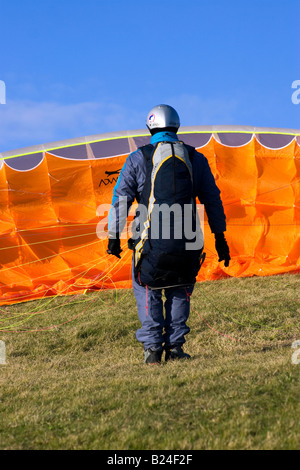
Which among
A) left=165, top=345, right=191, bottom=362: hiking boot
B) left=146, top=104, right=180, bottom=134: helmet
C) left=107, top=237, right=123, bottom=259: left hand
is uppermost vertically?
left=146, top=104, right=180, bottom=134: helmet

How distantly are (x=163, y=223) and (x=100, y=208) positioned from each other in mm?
7148

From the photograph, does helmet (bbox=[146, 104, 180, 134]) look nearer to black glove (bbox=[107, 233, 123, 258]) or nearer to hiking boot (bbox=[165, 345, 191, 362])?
black glove (bbox=[107, 233, 123, 258])

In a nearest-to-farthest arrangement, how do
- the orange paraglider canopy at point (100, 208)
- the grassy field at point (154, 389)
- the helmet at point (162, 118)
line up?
the grassy field at point (154, 389)
the helmet at point (162, 118)
the orange paraglider canopy at point (100, 208)

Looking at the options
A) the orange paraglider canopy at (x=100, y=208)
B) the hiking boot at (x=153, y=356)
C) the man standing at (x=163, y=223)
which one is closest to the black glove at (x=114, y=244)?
the man standing at (x=163, y=223)

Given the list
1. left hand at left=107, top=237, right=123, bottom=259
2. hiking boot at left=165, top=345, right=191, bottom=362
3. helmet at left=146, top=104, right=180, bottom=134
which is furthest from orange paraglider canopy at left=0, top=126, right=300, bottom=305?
helmet at left=146, top=104, right=180, bottom=134

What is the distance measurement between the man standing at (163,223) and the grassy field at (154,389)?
0.40 meters

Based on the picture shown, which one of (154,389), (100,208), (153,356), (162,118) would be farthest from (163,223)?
(100,208)

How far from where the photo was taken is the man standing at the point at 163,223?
15.4ft

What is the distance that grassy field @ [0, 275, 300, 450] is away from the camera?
9.99 ft

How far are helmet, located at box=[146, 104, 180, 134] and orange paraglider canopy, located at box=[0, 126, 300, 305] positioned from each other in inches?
251

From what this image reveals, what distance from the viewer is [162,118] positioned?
16.8 feet

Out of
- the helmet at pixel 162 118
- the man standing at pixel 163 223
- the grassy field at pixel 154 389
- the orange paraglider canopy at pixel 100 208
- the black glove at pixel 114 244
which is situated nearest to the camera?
the grassy field at pixel 154 389

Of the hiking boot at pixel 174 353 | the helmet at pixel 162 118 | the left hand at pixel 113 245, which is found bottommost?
the hiking boot at pixel 174 353

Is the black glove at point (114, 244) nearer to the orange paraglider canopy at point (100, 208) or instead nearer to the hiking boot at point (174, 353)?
the hiking boot at point (174, 353)
